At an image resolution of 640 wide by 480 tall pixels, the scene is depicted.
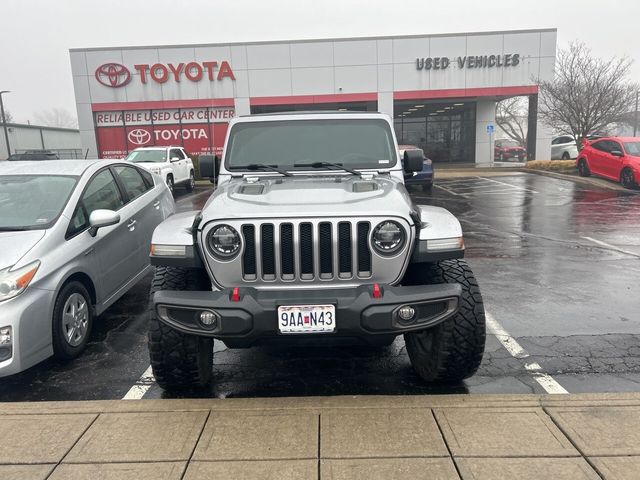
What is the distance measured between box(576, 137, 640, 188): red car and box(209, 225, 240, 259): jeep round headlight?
15950 mm

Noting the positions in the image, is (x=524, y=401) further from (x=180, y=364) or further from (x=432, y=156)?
(x=432, y=156)

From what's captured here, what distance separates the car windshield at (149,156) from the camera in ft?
58.1

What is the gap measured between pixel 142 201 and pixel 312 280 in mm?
3404

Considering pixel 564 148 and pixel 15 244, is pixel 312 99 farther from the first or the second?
pixel 15 244

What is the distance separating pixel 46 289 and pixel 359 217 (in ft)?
8.06

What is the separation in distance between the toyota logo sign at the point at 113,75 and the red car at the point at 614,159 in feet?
67.8

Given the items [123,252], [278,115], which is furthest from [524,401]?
[123,252]

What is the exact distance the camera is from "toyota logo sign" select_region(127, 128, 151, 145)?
86.0 ft

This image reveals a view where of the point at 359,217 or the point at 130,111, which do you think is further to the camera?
the point at 130,111

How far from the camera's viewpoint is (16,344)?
11.9 feet

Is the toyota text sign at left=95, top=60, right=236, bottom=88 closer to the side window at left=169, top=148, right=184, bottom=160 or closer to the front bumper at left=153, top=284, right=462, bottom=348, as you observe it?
the side window at left=169, top=148, right=184, bottom=160

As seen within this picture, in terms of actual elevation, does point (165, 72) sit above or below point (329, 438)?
above

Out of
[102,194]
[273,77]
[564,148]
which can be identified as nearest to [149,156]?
[273,77]

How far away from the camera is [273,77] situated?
25391mm
